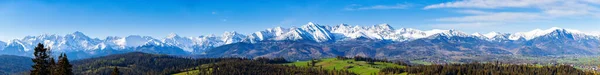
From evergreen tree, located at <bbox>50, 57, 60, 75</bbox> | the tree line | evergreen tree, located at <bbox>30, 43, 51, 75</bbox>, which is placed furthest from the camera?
evergreen tree, located at <bbox>50, 57, 60, 75</bbox>

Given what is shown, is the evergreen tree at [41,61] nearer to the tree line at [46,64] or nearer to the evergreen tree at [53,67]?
the tree line at [46,64]

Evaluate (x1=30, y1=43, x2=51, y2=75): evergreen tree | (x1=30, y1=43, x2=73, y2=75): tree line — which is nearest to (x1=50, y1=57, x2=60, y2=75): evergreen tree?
(x1=30, y1=43, x2=73, y2=75): tree line

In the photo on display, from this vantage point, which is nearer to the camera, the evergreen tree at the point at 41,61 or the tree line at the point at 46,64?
the evergreen tree at the point at 41,61

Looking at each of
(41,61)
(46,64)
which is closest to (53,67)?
(46,64)

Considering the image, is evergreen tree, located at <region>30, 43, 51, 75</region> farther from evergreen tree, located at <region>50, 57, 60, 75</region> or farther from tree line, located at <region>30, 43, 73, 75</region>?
evergreen tree, located at <region>50, 57, 60, 75</region>

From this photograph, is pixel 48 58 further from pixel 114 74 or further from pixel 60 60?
pixel 114 74

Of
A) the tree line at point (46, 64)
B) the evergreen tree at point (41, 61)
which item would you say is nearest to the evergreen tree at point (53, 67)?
the tree line at point (46, 64)

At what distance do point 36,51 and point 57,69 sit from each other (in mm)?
6640

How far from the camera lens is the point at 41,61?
71500 mm

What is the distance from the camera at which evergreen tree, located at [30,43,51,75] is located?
69625 millimetres

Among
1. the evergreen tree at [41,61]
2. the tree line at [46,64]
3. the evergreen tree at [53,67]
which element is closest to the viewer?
the evergreen tree at [41,61]

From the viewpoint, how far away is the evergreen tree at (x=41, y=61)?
69.6 metres

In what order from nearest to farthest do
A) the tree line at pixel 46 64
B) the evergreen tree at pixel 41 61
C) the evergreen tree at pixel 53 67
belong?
the evergreen tree at pixel 41 61 < the tree line at pixel 46 64 < the evergreen tree at pixel 53 67

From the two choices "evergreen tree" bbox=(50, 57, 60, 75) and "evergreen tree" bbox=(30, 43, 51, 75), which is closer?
"evergreen tree" bbox=(30, 43, 51, 75)
